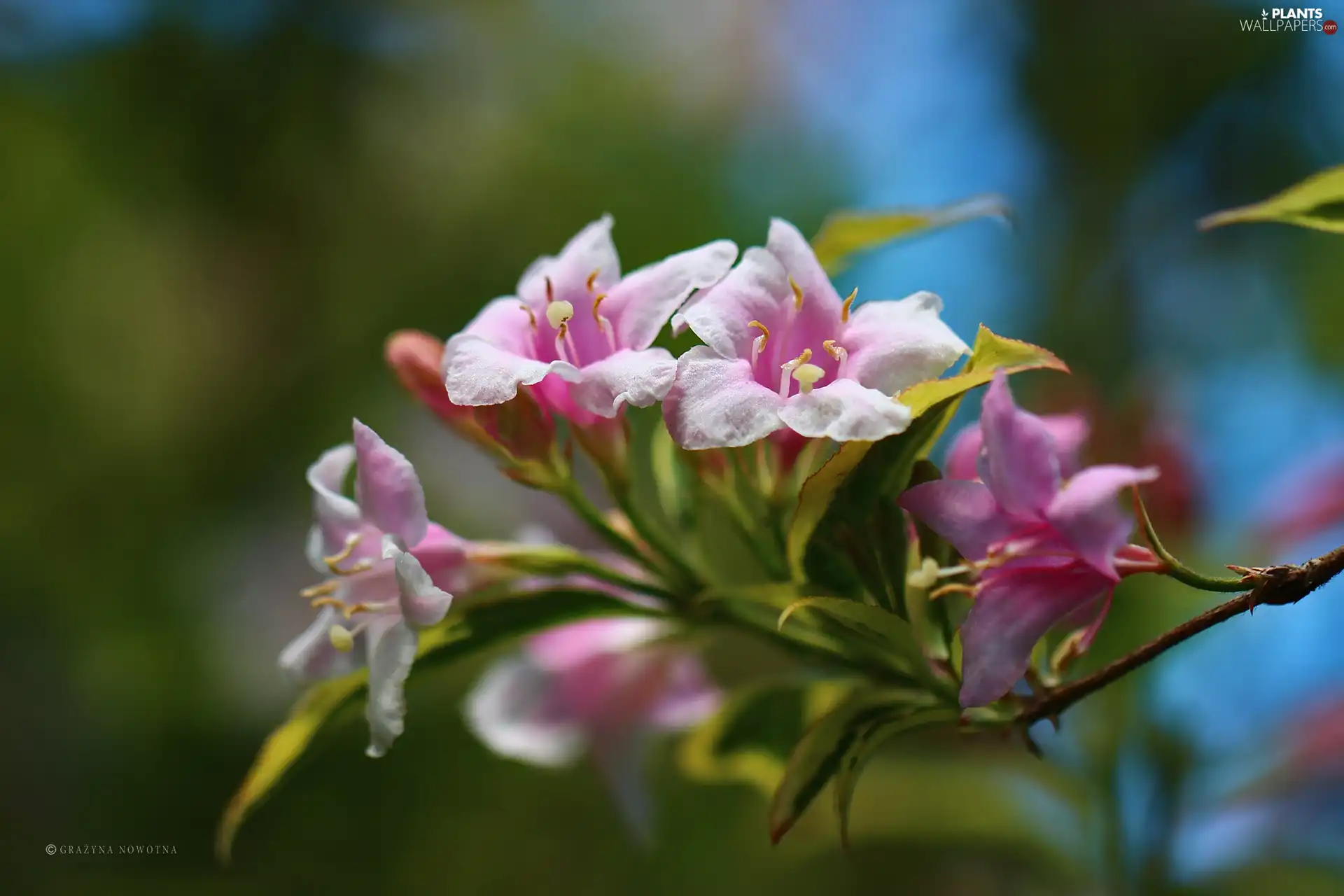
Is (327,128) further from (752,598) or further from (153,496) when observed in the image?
(752,598)

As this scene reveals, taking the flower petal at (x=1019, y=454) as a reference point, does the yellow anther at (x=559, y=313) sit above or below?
above

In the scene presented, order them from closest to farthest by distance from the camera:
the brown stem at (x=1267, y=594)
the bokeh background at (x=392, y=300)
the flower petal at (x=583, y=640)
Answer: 1. the brown stem at (x=1267, y=594)
2. the flower petal at (x=583, y=640)
3. the bokeh background at (x=392, y=300)

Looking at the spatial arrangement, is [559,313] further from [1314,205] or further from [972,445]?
[1314,205]

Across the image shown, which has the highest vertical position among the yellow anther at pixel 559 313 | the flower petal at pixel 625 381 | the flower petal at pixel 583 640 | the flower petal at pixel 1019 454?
the yellow anther at pixel 559 313

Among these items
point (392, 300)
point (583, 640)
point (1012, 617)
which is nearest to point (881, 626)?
point (1012, 617)

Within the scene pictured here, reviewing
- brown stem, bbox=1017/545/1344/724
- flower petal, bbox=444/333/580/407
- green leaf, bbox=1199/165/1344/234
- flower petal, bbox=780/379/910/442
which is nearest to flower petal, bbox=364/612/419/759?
flower petal, bbox=444/333/580/407

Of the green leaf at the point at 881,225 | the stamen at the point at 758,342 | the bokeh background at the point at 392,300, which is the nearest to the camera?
the stamen at the point at 758,342

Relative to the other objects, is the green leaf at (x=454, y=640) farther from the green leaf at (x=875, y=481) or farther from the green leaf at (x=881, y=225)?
the green leaf at (x=881, y=225)

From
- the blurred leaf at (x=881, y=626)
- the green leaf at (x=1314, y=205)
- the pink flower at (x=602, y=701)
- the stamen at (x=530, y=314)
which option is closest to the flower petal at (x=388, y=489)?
the stamen at (x=530, y=314)
